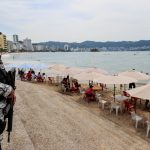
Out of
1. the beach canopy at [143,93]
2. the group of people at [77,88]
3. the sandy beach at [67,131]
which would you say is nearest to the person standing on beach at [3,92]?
the sandy beach at [67,131]

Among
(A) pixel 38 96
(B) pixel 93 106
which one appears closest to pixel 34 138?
(B) pixel 93 106

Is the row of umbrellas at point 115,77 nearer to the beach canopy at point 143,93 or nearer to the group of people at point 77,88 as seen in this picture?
the beach canopy at point 143,93

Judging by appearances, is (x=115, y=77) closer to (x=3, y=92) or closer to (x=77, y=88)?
(x=77, y=88)

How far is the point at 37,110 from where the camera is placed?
13.8 metres

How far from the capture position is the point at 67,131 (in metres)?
10.2

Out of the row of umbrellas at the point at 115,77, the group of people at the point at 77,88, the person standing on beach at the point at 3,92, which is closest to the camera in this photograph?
the person standing on beach at the point at 3,92

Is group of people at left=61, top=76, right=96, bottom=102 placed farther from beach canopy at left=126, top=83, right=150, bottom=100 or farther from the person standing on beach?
the person standing on beach

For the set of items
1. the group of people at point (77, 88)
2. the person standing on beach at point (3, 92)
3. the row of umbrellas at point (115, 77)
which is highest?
the person standing on beach at point (3, 92)

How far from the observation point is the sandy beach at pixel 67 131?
8.72 metres

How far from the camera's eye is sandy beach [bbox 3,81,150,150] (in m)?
8.72

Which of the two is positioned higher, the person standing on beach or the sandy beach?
the person standing on beach

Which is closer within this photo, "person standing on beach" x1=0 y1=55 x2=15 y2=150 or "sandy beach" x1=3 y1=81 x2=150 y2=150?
"person standing on beach" x1=0 y1=55 x2=15 y2=150

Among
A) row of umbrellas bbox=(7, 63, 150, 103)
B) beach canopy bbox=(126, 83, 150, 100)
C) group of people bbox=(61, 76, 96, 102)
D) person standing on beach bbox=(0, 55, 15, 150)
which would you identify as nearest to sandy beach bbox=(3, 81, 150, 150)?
beach canopy bbox=(126, 83, 150, 100)

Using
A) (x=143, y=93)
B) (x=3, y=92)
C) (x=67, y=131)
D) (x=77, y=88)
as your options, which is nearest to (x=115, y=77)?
(x=143, y=93)
